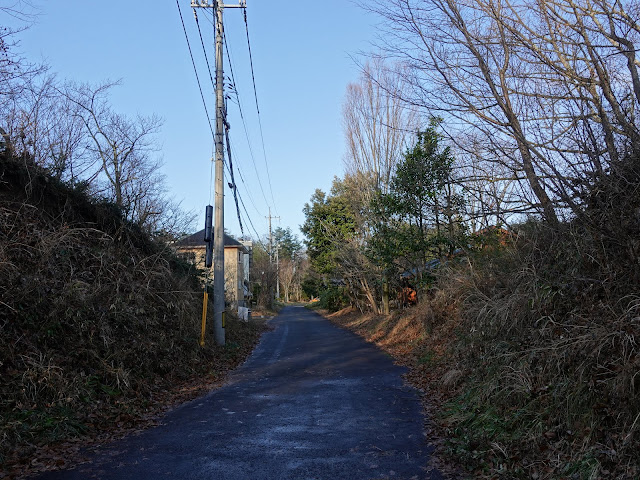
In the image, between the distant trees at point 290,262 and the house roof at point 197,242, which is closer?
the house roof at point 197,242

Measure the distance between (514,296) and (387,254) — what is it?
11211mm

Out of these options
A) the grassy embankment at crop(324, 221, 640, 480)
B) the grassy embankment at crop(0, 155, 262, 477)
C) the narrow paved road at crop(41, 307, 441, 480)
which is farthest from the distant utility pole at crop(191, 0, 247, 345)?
the grassy embankment at crop(324, 221, 640, 480)

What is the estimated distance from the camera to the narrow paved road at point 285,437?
5289 mm

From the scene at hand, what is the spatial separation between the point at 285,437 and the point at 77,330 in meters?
4.17

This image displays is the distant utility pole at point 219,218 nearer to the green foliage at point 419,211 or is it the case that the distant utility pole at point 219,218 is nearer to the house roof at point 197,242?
the house roof at point 197,242

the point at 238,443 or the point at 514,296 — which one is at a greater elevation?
the point at 514,296

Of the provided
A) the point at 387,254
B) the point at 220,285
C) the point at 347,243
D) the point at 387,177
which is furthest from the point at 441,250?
the point at 347,243

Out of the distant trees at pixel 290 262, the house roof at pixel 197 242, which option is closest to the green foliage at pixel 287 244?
the distant trees at pixel 290 262

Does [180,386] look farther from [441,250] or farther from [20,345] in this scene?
[441,250]

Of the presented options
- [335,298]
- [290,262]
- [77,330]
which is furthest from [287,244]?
[77,330]

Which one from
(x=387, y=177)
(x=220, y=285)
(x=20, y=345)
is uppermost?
(x=387, y=177)

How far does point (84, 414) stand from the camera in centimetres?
707

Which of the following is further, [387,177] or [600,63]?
[387,177]

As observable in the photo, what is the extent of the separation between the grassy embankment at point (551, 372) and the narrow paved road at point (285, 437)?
65 centimetres
